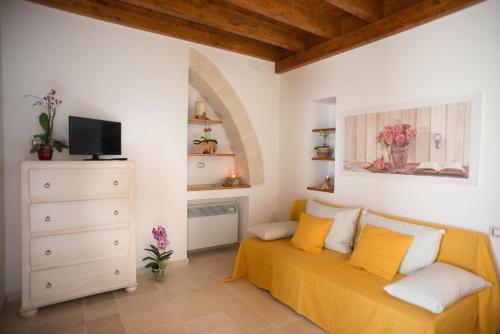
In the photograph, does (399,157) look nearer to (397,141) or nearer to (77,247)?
(397,141)

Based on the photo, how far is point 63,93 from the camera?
2.87 meters

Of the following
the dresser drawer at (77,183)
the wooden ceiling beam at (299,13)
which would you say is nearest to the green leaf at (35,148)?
the dresser drawer at (77,183)

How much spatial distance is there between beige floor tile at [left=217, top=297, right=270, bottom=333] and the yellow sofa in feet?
1.01

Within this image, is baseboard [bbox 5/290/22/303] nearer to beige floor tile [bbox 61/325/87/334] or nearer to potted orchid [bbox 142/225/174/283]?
beige floor tile [bbox 61/325/87/334]

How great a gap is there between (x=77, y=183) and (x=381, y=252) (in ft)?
8.86

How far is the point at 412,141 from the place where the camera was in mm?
2713

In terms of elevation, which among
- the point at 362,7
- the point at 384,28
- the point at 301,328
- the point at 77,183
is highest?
the point at 362,7

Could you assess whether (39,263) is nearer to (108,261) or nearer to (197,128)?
(108,261)

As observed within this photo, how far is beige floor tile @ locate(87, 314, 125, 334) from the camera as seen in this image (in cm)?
228

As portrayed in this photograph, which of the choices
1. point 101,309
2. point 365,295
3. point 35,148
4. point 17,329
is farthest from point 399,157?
point 17,329

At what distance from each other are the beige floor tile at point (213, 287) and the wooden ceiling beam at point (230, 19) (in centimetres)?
274

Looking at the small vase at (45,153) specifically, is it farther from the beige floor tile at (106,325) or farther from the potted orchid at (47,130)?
the beige floor tile at (106,325)

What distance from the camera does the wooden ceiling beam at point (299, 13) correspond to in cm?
263

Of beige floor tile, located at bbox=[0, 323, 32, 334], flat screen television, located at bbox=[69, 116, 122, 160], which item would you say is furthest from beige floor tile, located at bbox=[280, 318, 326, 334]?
flat screen television, located at bbox=[69, 116, 122, 160]
